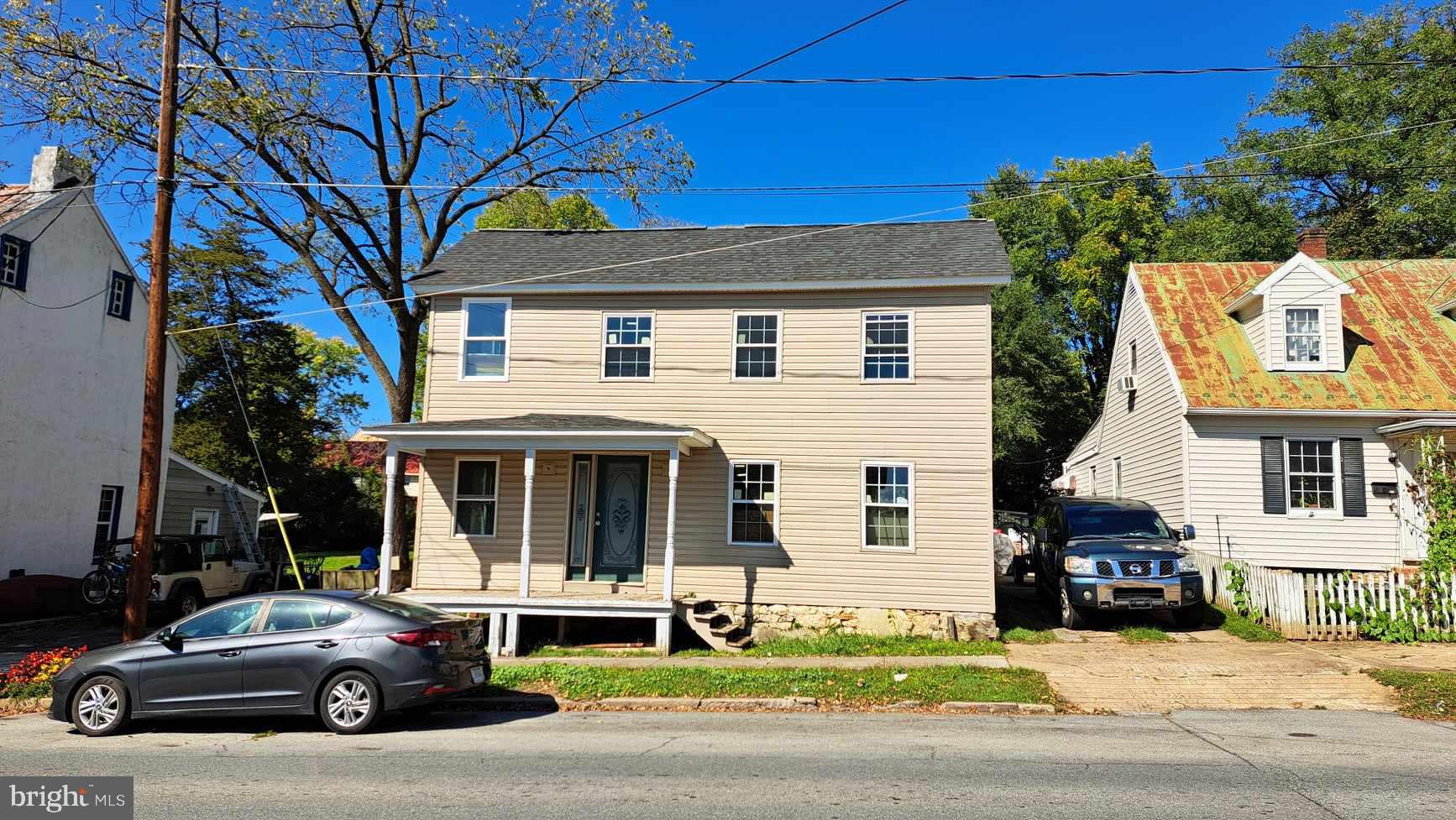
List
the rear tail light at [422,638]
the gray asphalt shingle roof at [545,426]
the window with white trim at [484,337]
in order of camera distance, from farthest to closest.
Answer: the window with white trim at [484,337]
the gray asphalt shingle roof at [545,426]
the rear tail light at [422,638]

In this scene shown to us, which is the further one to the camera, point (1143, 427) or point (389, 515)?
point (1143, 427)

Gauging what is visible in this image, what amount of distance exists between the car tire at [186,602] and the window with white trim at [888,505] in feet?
45.1

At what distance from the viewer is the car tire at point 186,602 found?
17.9m

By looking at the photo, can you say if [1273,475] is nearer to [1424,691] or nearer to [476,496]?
[1424,691]

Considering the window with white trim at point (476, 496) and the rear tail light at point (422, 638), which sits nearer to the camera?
the rear tail light at point (422, 638)

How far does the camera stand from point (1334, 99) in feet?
111

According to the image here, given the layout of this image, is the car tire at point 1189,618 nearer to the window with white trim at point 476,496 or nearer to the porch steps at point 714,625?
the porch steps at point 714,625

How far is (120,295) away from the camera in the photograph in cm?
2178

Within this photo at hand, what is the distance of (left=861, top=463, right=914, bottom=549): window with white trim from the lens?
14.8m

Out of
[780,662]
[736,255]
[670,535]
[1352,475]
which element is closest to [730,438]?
[670,535]

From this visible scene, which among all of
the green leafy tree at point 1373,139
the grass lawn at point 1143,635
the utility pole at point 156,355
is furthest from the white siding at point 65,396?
the green leafy tree at point 1373,139

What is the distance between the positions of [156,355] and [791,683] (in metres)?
9.28

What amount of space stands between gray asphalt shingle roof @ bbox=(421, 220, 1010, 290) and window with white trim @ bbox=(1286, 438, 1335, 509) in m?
7.33

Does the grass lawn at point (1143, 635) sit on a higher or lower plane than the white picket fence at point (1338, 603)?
lower
